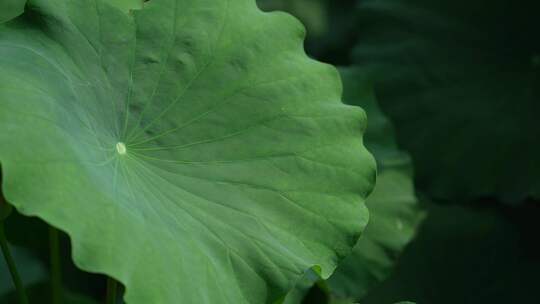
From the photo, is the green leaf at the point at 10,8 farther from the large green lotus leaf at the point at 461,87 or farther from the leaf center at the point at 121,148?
the large green lotus leaf at the point at 461,87

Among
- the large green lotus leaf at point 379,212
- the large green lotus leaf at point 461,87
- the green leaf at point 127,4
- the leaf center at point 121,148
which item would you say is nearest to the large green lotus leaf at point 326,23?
the large green lotus leaf at point 461,87

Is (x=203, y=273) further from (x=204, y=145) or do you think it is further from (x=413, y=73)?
(x=413, y=73)

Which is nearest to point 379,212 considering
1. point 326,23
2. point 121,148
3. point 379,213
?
point 379,213

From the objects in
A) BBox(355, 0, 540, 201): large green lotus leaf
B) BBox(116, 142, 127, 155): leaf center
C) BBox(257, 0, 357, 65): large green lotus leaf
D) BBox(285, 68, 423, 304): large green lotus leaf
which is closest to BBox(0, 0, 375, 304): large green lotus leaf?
BBox(116, 142, 127, 155): leaf center

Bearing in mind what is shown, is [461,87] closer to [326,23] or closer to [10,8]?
[326,23]

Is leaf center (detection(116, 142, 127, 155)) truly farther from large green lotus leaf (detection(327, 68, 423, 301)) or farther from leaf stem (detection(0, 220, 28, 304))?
large green lotus leaf (detection(327, 68, 423, 301))

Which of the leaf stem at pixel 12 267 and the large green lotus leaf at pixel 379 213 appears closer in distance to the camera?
the leaf stem at pixel 12 267

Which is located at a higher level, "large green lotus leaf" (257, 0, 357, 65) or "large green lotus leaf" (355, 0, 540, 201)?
"large green lotus leaf" (355, 0, 540, 201)
